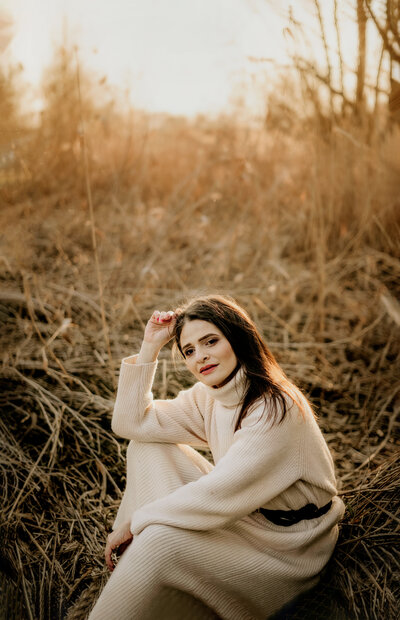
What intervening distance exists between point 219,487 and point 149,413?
423 millimetres

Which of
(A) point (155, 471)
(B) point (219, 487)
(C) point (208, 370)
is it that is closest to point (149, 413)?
(A) point (155, 471)

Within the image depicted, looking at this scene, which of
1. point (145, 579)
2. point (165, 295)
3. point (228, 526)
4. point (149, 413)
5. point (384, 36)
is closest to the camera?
point (145, 579)

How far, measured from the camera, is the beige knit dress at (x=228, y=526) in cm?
135

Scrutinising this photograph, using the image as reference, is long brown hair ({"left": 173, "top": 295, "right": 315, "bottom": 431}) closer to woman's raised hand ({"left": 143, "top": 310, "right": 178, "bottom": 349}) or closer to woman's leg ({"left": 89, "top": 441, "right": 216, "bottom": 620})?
woman's raised hand ({"left": 143, "top": 310, "right": 178, "bottom": 349})

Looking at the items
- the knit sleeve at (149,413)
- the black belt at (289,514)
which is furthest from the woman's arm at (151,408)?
the black belt at (289,514)

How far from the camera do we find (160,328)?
1.77 metres

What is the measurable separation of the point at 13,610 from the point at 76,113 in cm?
380

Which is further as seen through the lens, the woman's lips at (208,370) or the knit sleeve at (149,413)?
the knit sleeve at (149,413)

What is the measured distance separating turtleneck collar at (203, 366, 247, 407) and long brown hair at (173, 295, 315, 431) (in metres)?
0.01

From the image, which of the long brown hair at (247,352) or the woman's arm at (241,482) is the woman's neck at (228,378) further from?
the woman's arm at (241,482)

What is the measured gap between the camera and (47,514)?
82.5 inches

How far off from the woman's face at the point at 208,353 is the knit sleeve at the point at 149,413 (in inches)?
8.0

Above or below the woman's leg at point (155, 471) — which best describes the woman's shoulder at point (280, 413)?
above

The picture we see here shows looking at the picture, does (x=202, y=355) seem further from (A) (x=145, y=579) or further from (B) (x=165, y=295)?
(B) (x=165, y=295)
